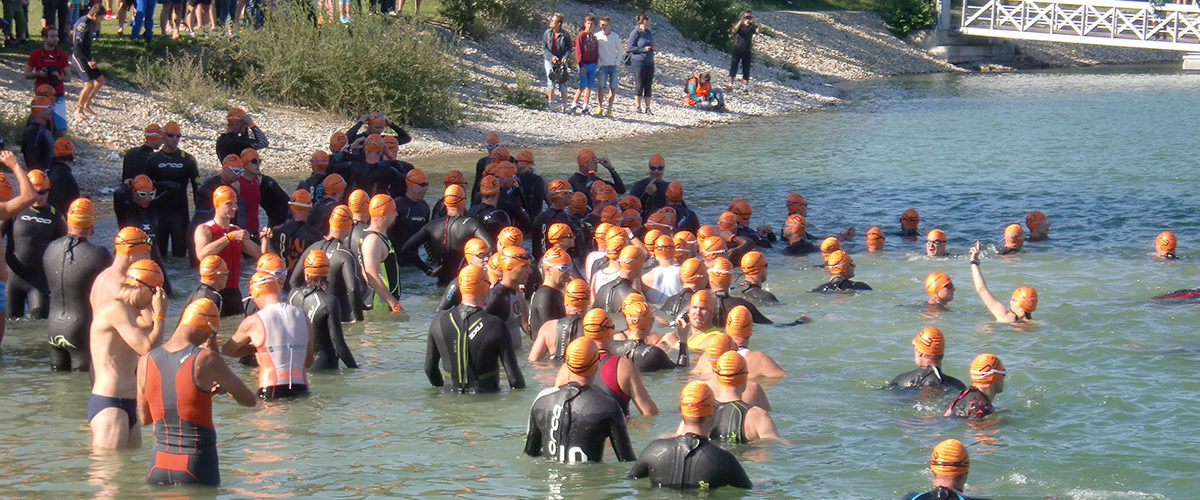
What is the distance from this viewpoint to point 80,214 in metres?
10.3

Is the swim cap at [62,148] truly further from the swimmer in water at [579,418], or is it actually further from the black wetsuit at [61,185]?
the swimmer in water at [579,418]

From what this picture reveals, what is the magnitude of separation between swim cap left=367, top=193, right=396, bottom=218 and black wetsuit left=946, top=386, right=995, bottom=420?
542cm

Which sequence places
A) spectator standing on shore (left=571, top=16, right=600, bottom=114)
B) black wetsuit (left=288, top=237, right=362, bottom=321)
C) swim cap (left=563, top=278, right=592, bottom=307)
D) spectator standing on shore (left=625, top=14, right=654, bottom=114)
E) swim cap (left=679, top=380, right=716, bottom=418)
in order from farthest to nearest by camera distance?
spectator standing on shore (left=625, top=14, right=654, bottom=114) → spectator standing on shore (left=571, top=16, right=600, bottom=114) → black wetsuit (left=288, top=237, right=362, bottom=321) → swim cap (left=563, top=278, right=592, bottom=307) → swim cap (left=679, top=380, right=716, bottom=418)

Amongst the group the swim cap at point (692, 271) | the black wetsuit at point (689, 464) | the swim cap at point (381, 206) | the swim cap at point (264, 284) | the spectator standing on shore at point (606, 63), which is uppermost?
the spectator standing on shore at point (606, 63)

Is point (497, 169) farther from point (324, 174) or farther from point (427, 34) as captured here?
point (427, 34)

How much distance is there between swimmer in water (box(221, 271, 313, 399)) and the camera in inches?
376

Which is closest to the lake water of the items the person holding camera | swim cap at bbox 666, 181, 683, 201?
swim cap at bbox 666, 181, 683, 201

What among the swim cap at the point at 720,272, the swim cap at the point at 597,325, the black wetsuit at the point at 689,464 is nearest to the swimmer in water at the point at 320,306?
the swim cap at the point at 597,325

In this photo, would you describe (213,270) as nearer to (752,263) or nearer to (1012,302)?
(752,263)

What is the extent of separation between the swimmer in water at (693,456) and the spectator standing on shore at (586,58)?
2079cm

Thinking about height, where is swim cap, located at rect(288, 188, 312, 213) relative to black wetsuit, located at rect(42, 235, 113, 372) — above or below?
above

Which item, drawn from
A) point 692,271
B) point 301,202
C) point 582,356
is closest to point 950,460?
point 582,356

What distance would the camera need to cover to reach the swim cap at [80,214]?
33.6ft

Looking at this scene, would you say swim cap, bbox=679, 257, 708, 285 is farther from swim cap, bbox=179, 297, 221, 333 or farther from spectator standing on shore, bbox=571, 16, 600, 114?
spectator standing on shore, bbox=571, 16, 600, 114
